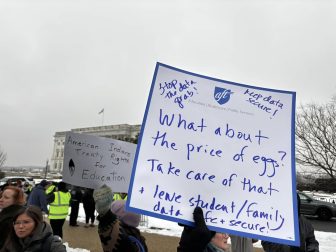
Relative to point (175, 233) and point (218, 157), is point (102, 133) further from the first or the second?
point (218, 157)

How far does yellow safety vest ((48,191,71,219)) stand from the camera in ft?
27.5

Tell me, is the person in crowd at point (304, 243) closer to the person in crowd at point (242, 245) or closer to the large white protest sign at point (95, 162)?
the person in crowd at point (242, 245)

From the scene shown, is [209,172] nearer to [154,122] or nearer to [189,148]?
[189,148]

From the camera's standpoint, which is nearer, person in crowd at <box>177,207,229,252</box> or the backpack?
person in crowd at <box>177,207,229,252</box>

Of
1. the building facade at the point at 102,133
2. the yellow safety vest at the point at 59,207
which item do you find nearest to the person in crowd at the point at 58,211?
the yellow safety vest at the point at 59,207

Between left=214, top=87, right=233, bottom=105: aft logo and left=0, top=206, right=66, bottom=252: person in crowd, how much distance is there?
143 cm

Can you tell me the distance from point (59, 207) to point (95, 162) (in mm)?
3102

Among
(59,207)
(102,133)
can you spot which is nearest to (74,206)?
(59,207)

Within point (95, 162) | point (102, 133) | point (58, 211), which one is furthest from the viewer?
point (102, 133)

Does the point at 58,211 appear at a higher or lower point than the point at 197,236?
lower

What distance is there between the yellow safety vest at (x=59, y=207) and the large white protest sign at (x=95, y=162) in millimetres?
2931

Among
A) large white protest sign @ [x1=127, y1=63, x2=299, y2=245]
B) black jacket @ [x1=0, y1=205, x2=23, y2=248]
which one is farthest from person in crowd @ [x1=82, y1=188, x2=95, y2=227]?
large white protest sign @ [x1=127, y1=63, x2=299, y2=245]

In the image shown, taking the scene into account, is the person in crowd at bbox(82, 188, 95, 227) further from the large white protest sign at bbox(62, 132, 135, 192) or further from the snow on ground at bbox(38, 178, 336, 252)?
the large white protest sign at bbox(62, 132, 135, 192)

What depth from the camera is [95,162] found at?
592cm
